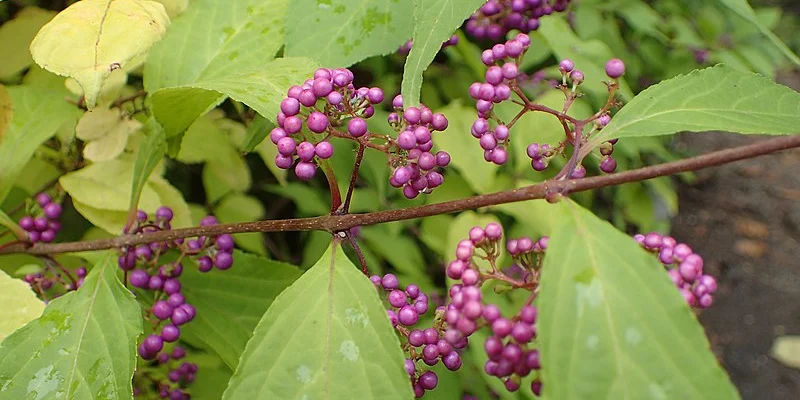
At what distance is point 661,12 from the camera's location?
14.8ft

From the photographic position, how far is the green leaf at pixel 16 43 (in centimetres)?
203

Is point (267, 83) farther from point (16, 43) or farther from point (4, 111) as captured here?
point (16, 43)

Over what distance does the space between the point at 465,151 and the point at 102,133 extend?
1.36 meters

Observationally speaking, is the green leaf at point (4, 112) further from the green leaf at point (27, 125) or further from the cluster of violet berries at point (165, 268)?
the cluster of violet berries at point (165, 268)

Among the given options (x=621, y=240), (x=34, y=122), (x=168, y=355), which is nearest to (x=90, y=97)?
(x=34, y=122)

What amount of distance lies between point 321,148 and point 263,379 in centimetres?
40

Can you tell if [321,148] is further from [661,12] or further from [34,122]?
[661,12]

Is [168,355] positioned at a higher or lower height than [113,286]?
lower

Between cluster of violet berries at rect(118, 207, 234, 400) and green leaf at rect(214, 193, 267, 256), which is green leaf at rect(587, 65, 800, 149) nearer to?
cluster of violet berries at rect(118, 207, 234, 400)

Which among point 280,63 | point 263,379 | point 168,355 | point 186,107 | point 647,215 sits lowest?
point 647,215

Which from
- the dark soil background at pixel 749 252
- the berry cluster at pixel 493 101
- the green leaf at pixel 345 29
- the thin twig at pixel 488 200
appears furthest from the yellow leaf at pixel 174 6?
the dark soil background at pixel 749 252

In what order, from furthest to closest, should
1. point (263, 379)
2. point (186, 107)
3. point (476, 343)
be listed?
point (476, 343)
point (186, 107)
point (263, 379)

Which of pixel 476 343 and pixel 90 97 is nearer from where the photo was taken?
pixel 90 97

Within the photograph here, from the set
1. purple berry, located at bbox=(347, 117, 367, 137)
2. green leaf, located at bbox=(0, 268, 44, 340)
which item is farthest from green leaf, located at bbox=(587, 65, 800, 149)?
green leaf, located at bbox=(0, 268, 44, 340)
